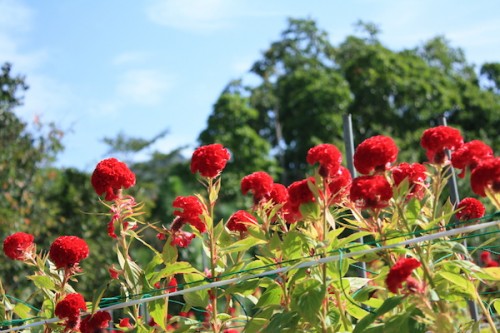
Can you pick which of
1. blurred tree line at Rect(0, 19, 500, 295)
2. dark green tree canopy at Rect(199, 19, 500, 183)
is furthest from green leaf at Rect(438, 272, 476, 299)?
dark green tree canopy at Rect(199, 19, 500, 183)

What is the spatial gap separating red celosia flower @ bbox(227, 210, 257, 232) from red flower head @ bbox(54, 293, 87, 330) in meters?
0.53

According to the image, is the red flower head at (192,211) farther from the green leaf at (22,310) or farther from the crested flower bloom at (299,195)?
the green leaf at (22,310)

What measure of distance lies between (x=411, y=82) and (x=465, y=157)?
2190 cm

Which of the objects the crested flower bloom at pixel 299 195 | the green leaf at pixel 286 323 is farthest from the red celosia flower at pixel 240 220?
the green leaf at pixel 286 323

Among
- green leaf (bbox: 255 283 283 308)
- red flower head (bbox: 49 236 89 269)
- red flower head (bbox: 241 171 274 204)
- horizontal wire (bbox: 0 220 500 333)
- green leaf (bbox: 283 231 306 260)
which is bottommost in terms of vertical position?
green leaf (bbox: 255 283 283 308)

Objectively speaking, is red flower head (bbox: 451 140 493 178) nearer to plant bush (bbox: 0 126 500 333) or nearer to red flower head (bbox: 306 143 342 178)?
plant bush (bbox: 0 126 500 333)

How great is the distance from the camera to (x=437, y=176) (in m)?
2.04

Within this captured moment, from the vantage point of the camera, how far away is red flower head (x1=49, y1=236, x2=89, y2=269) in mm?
2504

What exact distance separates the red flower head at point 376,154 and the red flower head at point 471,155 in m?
0.16

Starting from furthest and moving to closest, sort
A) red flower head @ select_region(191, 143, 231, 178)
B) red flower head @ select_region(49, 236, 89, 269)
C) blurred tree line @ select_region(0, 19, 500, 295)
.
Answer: blurred tree line @ select_region(0, 19, 500, 295)
red flower head @ select_region(49, 236, 89, 269)
red flower head @ select_region(191, 143, 231, 178)

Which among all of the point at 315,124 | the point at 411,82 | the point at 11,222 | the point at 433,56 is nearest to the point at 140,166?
the point at 315,124

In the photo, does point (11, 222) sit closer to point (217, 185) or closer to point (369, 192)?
point (217, 185)

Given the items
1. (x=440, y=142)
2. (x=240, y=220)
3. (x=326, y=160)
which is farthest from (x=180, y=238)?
(x=440, y=142)

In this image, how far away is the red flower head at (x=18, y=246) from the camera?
272cm
